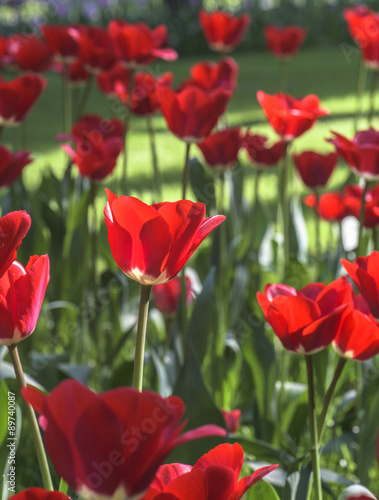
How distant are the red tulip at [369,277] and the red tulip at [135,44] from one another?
942 mm

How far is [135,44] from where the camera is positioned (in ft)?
4.87

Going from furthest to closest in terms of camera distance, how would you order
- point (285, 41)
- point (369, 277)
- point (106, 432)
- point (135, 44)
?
point (285, 41) < point (135, 44) < point (369, 277) < point (106, 432)

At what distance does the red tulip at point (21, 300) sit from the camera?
0.53 metres

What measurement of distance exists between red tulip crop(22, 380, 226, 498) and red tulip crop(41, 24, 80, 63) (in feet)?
4.41

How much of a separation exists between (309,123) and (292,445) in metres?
0.48

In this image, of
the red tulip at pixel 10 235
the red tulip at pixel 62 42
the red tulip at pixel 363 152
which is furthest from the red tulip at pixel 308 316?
the red tulip at pixel 62 42

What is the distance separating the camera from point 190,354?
34.3 inches

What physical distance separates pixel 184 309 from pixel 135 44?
2.19ft

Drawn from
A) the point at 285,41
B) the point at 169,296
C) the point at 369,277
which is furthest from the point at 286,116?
the point at 285,41

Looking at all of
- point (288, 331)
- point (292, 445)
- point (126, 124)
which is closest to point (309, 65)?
point (126, 124)

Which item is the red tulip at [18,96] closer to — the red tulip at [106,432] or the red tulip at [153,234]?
the red tulip at [153,234]

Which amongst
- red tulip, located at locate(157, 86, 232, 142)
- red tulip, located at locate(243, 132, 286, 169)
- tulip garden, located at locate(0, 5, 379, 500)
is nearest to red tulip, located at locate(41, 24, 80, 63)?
tulip garden, located at locate(0, 5, 379, 500)

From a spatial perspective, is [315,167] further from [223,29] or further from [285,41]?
[285,41]

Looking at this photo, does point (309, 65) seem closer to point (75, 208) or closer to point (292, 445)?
point (75, 208)
